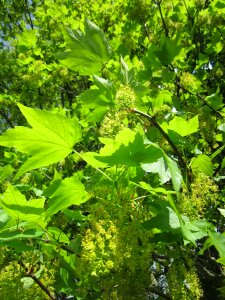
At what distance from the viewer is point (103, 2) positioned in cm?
675

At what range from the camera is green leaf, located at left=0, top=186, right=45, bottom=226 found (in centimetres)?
131

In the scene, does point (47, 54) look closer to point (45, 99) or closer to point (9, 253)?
point (45, 99)

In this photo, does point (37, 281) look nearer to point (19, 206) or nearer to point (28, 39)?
point (19, 206)

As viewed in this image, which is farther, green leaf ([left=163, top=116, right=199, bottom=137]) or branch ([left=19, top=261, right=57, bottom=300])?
green leaf ([left=163, top=116, right=199, bottom=137])

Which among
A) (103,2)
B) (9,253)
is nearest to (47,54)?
(103,2)

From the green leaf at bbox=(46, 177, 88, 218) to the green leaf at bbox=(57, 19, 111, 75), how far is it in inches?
27.1

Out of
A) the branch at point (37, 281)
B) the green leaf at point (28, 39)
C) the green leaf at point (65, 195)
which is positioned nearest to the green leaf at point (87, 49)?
the green leaf at point (65, 195)

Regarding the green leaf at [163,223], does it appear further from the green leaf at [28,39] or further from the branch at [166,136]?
the green leaf at [28,39]

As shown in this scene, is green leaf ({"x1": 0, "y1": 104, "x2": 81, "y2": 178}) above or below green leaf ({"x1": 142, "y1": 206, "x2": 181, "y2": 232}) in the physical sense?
above

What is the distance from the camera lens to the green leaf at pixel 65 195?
1300 millimetres

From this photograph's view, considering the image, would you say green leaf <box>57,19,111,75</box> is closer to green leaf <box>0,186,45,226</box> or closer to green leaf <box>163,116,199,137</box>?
green leaf <box>163,116,199,137</box>

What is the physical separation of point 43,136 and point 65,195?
0.24 m

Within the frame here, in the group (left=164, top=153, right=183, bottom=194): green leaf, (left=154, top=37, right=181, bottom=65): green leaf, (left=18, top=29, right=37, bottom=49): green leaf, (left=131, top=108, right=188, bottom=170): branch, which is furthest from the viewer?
(left=18, top=29, right=37, bottom=49): green leaf

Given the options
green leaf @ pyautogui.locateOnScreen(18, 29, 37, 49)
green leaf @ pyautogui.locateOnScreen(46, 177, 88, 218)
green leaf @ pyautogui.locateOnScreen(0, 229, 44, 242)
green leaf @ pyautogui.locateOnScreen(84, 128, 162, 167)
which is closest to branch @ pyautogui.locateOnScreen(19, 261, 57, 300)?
green leaf @ pyautogui.locateOnScreen(0, 229, 44, 242)
